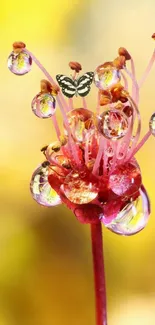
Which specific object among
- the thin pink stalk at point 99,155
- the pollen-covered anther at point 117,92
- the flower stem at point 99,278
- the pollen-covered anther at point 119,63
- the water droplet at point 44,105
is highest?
the pollen-covered anther at point 119,63

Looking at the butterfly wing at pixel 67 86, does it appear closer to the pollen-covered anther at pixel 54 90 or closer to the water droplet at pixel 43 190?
the pollen-covered anther at pixel 54 90

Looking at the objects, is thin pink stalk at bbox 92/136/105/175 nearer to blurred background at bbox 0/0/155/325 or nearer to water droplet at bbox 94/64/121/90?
water droplet at bbox 94/64/121/90

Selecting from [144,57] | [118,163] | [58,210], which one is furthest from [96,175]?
[144,57]

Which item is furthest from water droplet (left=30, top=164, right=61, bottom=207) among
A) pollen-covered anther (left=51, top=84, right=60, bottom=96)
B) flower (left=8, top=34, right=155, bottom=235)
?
pollen-covered anther (left=51, top=84, right=60, bottom=96)

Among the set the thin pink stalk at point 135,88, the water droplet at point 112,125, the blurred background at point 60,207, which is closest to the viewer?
the water droplet at point 112,125

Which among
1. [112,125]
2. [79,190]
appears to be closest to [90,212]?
[79,190]

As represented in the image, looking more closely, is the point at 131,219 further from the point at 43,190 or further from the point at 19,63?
the point at 19,63

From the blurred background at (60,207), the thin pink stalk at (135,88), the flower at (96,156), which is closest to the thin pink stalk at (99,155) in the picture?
the flower at (96,156)
